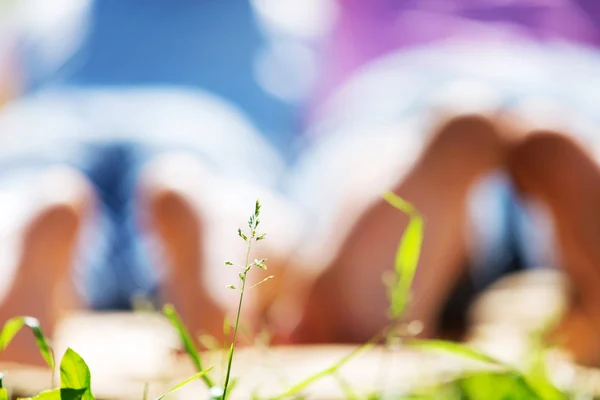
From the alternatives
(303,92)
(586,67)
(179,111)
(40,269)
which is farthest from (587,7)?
(40,269)

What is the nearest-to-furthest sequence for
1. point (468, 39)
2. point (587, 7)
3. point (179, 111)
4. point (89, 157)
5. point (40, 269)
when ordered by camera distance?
point (40, 269) → point (89, 157) → point (179, 111) → point (468, 39) → point (587, 7)

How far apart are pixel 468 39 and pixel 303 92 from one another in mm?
862

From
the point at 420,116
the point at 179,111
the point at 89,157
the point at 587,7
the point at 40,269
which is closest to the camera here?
the point at 40,269

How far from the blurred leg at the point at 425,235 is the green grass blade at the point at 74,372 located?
0.60m

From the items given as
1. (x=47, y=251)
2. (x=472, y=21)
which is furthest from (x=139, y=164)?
(x=472, y=21)

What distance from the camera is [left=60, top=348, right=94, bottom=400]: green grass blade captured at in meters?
0.12

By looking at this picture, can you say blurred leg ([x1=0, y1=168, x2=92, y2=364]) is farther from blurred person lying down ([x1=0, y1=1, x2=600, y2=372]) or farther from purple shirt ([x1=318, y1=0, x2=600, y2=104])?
purple shirt ([x1=318, y1=0, x2=600, y2=104])

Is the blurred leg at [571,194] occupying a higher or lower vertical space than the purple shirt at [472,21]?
lower

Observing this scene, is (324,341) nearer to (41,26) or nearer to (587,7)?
(587,7)

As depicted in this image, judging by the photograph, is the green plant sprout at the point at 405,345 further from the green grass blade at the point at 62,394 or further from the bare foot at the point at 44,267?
the bare foot at the point at 44,267

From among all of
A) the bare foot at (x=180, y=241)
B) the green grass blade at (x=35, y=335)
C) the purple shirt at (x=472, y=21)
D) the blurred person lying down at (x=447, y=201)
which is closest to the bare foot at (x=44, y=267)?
the bare foot at (x=180, y=241)

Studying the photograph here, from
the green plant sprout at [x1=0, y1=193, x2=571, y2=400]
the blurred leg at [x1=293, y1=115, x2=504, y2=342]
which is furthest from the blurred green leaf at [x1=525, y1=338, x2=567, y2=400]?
the blurred leg at [x1=293, y1=115, x2=504, y2=342]

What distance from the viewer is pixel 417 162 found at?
74 cm

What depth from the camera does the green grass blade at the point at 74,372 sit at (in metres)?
0.12
